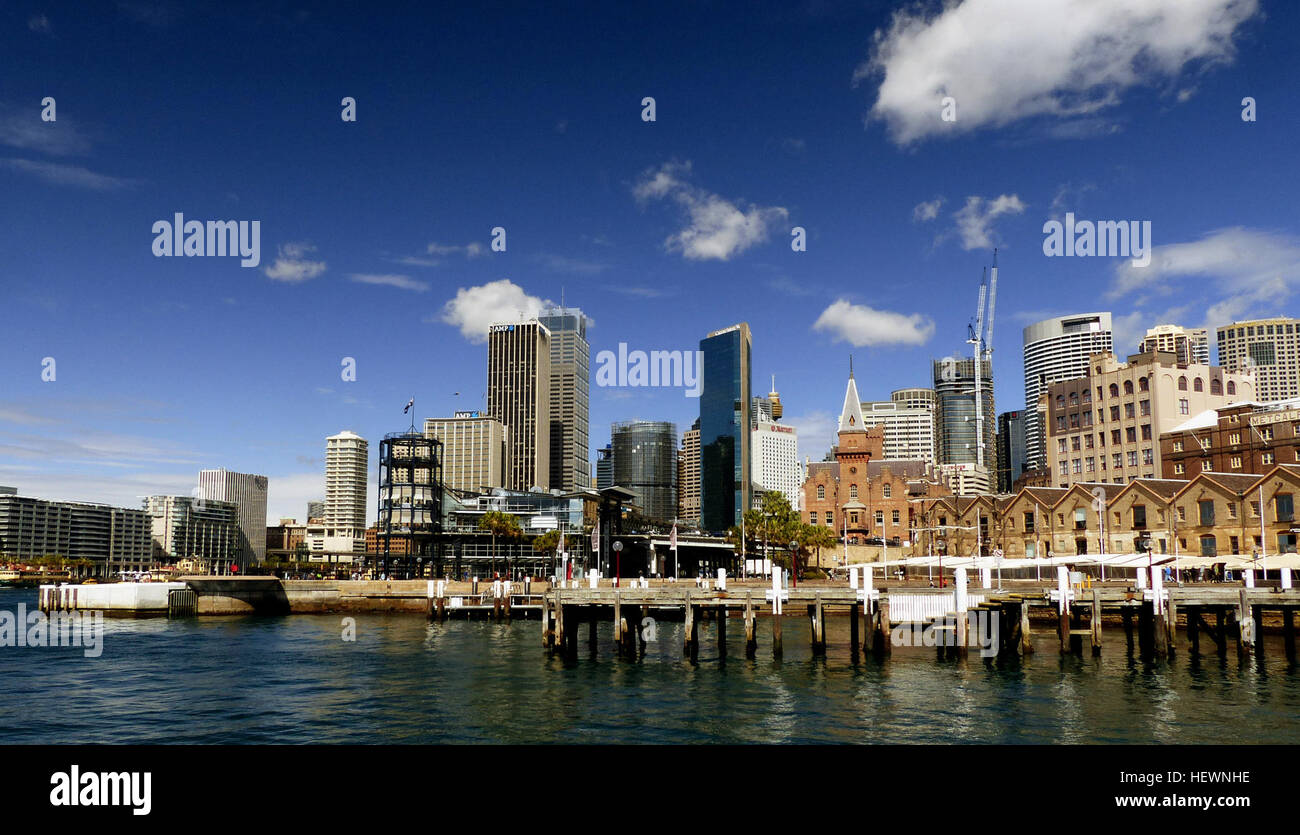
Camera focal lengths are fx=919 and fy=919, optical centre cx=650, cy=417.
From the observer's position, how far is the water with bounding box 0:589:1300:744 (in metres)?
34.0

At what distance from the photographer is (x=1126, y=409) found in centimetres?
14562

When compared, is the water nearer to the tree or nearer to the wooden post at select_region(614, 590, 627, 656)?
the wooden post at select_region(614, 590, 627, 656)

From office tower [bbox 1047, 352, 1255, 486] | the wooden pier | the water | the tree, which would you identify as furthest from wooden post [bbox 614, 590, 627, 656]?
office tower [bbox 1047, 352, 1255, 486]

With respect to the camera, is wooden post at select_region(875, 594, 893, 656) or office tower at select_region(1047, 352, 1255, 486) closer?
wooden post at select_region(875, 594, 893, 656)

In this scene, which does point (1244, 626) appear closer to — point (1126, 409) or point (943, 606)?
point (943, 606)

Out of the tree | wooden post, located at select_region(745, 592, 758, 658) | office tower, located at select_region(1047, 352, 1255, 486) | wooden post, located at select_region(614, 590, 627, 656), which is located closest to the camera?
wooden post, located at select_region(614, 590, 627, 656)

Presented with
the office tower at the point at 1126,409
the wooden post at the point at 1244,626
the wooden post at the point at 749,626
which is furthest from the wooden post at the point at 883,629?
the office tower at the point at 1126,409

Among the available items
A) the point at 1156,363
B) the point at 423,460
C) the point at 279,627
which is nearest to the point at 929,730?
the point at 279,627

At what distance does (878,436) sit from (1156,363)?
4666 centimetres

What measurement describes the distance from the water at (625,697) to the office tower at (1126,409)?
84.8 metres

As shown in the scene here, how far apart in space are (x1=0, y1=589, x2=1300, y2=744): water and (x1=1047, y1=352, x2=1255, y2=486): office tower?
3340 inches

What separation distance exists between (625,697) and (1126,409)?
129 metres

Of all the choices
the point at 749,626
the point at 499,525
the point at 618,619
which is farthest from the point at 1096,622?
the point at 499,525
